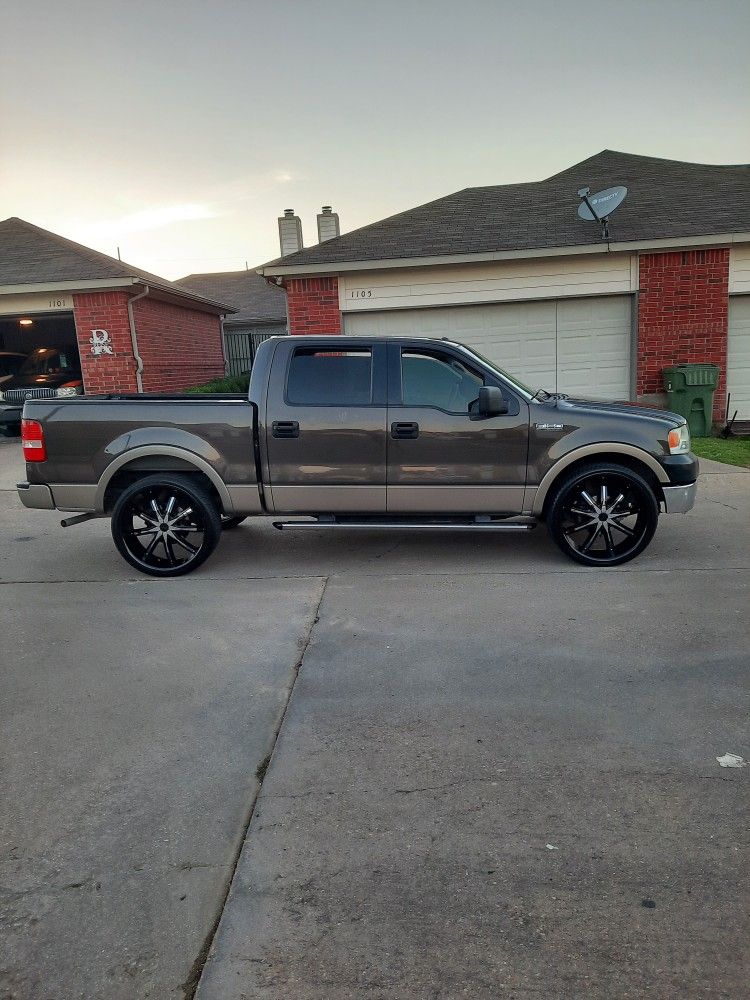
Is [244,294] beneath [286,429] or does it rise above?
above

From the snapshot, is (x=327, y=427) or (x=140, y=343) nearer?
(x=327, y=427)

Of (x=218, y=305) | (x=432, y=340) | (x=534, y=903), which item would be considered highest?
(x=218, y=305)

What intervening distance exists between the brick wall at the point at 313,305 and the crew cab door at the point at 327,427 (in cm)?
724

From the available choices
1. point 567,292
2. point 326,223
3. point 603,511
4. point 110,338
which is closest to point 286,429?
point 603,511

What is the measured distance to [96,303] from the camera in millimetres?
15227

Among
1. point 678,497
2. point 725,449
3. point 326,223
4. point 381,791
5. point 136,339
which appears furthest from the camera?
point 326,223

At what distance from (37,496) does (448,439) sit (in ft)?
11.6

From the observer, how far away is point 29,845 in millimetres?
2676

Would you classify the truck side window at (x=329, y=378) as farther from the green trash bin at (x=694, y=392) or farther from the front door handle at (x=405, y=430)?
the green trash bin at (x=694, y=392)

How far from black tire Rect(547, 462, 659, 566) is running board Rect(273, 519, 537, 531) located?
294 millimetres

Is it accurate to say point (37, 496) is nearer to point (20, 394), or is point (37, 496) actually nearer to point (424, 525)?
point (424, 525)

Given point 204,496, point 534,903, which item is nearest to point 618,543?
point 204,496

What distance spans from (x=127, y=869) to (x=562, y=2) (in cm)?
1570

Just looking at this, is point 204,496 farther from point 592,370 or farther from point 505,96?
point 505,96
